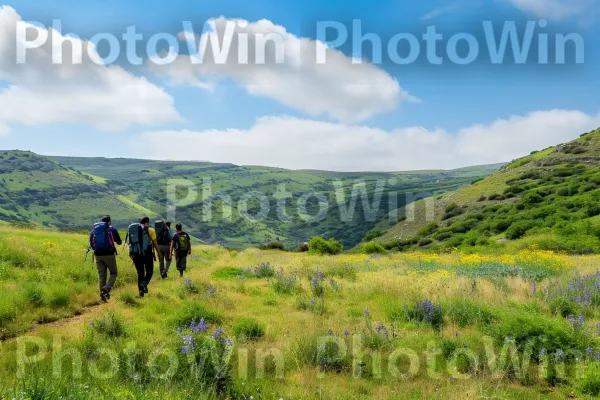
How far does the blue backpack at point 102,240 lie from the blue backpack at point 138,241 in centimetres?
63

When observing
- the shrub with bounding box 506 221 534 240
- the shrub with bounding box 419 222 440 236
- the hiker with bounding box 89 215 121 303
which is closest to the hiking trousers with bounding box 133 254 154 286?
the hiker with bounding box 89 215 121 303

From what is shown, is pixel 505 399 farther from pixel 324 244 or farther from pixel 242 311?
pixel 324 244

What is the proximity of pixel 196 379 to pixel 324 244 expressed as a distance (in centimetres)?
3805

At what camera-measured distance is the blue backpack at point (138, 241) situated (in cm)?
1059

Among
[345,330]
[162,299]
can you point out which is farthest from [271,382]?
[162,299]

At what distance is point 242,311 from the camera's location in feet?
29.6

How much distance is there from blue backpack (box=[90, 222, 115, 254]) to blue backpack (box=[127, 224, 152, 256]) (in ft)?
2.06

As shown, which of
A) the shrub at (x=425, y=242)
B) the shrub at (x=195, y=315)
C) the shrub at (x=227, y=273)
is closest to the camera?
the shrub at (x=195, y=315)

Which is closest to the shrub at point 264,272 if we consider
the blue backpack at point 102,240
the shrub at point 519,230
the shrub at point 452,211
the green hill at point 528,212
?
the blue backpack at point 102,240

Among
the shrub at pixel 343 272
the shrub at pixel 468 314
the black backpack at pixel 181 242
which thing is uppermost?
the black backpack at pixel 181 242

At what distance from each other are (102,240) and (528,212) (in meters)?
38.6

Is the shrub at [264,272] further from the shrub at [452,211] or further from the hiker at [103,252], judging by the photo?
the shrub at [452,211]

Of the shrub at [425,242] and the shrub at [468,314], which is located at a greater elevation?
the shrub at [468,314]

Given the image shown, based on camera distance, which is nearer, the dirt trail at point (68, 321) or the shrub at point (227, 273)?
the dirt trail at point (68, 321)
